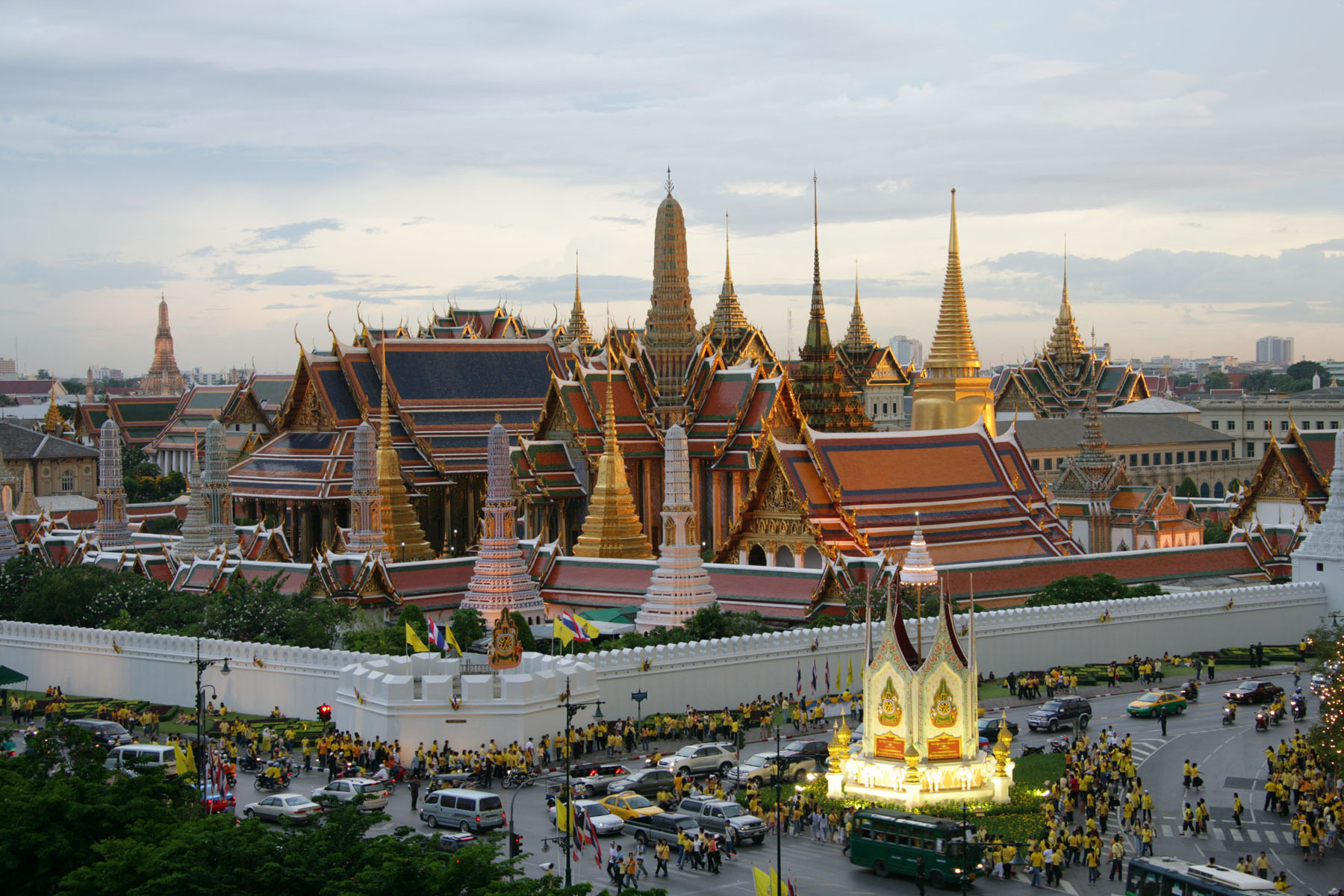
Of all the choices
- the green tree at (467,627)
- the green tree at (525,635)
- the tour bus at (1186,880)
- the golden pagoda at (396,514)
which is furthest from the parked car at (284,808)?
the golden pagoda at (396,514)

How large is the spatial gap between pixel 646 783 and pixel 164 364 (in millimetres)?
153141

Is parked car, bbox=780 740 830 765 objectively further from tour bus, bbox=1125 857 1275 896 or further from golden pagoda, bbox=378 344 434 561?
golden pagoda, bbox=378 344 434 561

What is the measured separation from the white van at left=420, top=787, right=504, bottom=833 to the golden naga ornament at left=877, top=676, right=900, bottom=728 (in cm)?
651

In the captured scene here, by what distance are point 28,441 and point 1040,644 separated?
64.6 meters

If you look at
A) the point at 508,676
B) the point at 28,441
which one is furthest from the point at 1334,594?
the point at 28,441

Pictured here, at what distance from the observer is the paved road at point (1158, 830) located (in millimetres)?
27391

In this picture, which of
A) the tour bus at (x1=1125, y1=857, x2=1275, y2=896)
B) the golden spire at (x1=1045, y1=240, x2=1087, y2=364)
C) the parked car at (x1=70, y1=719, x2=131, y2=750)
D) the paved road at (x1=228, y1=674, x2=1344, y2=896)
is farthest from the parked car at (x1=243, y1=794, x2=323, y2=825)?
the golden spire at (x1=1045, y1=240, x2=1087, y2=364)

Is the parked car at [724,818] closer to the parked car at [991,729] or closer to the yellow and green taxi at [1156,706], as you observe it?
the parked car at [991,729]

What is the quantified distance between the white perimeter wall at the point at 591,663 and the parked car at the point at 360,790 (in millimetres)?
3362

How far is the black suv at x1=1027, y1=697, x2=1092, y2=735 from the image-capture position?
124 ft

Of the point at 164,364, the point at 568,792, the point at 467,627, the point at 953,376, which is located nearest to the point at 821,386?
the point at 953,376

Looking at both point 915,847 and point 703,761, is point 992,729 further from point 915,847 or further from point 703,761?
point 915,847

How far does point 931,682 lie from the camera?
1194 inches

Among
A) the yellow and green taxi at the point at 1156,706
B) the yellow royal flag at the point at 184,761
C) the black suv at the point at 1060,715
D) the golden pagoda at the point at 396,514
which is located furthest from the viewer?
the golden pagoda at the point at 396,514
